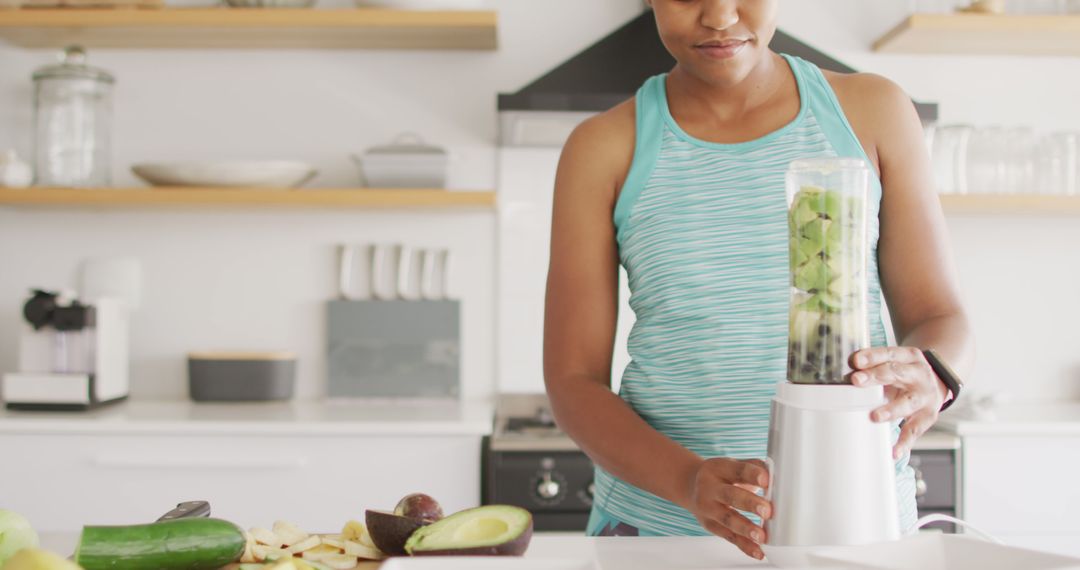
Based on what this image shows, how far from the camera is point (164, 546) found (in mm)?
781

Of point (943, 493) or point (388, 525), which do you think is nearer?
point (388, 525)

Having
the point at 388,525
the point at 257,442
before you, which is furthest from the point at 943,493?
the point at 388,525

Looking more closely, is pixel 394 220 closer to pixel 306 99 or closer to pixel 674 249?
pixel 306 99

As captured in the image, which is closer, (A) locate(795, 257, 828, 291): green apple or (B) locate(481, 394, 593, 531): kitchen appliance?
(A) locate(795, 257, 828, 291): green apple

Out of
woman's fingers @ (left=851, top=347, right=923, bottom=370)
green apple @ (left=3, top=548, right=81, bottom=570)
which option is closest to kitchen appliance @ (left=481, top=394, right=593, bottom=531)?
woman's fingers @ (left=851, top=347, right=923, bottom=370)

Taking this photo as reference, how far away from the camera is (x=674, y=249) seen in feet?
3.57

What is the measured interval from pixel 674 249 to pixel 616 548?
355 mm

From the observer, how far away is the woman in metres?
1.04

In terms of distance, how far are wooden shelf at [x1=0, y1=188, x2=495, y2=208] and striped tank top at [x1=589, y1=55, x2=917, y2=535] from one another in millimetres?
1231

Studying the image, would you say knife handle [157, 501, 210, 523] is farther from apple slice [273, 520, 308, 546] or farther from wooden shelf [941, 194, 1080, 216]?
wooden shelf [941, 194, 1080, 216]

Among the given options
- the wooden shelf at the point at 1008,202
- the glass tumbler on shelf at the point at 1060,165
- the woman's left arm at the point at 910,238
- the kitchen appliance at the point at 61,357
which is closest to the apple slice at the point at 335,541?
the woman's left arm at the point at 910,238

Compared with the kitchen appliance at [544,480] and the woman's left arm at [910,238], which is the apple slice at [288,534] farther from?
the kitchen appliance at [544,480]

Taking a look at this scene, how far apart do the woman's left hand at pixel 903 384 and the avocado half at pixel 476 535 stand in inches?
11.3

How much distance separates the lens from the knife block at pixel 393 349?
2598 mm
